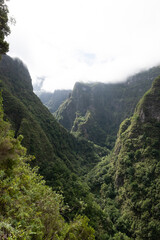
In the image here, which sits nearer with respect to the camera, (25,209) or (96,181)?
(25,209)

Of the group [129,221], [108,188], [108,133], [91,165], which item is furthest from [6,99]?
[108,133]

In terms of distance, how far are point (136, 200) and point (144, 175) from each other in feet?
34.2

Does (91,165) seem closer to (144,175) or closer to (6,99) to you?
(144,175)

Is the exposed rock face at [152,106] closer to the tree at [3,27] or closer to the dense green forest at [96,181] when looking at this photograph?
the dense green forest at [96,181]

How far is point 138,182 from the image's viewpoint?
5331 cm

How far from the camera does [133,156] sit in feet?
212

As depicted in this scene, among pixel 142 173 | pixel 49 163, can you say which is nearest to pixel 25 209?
pixel 49 163

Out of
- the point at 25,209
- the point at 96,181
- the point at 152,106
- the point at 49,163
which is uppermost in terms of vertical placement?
the point at 152,106

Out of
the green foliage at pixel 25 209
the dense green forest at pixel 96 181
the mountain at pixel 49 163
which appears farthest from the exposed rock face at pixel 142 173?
the green foliage at pixel 25 209

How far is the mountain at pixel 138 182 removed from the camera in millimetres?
43031

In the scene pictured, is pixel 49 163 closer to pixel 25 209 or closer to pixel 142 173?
pixel 142 173

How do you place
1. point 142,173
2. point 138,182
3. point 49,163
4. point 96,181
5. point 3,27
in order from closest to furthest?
1. point 3,27
2. point 49,163
3. point 138,182
4. point 142,173
5. point 96,181

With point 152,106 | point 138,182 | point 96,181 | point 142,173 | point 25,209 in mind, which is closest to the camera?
point 25,209

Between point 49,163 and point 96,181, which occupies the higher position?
point 49,163
